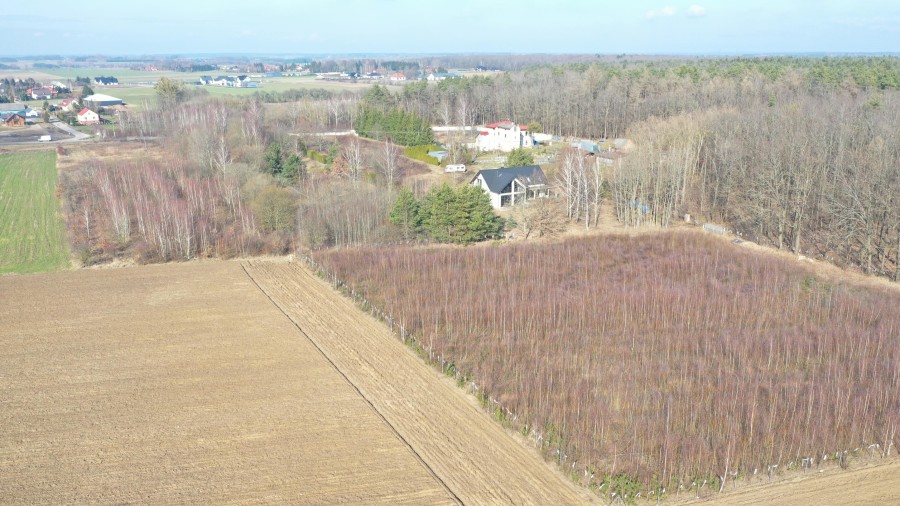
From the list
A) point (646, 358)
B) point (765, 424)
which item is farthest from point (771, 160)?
point (765, 424)

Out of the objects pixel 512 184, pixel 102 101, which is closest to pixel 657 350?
pixel 512 184

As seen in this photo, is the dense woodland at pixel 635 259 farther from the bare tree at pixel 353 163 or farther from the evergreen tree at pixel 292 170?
the evergreen tree at pixel 292 170

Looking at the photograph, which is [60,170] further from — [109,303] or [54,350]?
[54,350]

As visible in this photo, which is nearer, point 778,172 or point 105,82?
point 778,172

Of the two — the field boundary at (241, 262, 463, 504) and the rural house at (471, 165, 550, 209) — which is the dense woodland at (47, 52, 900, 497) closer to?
the rural house at (471, 165, 550, 209)

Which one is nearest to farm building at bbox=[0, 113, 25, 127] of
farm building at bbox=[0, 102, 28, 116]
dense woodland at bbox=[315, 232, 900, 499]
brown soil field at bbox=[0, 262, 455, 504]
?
farm building at bbox=[0, 102, 28, 116]

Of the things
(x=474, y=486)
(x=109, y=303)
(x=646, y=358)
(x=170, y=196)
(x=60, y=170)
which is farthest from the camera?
(x=60, y=170)

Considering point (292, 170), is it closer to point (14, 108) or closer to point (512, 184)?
point (512, 184)
